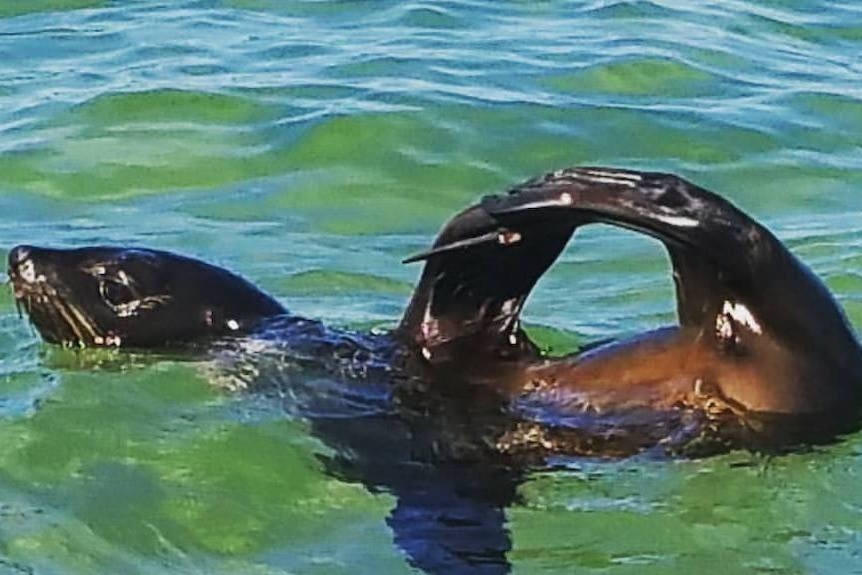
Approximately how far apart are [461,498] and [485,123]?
482 centimetres

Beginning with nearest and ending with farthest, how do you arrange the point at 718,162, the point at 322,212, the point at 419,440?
the point at 419,440
the point at 322,212
the point at 718,162

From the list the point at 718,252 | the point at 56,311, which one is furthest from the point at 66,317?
the point at 718,252

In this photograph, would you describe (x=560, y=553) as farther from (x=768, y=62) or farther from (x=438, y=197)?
(x=768, y=62)

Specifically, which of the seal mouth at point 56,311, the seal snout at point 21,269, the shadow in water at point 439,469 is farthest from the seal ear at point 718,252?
the seal snout at point 21,269

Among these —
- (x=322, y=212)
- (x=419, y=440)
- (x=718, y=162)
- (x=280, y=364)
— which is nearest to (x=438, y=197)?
(x=322, y=212)

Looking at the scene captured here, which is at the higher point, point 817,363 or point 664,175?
point 664,175

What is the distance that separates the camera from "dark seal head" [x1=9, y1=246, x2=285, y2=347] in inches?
276

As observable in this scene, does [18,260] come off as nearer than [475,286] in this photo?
No

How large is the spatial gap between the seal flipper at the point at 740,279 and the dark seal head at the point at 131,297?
1.51m

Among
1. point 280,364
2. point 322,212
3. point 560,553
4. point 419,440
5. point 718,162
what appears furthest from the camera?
point 718,162

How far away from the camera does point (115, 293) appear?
705 cm

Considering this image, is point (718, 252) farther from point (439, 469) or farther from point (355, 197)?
point (355, 197)

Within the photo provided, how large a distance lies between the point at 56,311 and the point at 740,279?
2420 millimetres

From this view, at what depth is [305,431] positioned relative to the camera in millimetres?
6461
